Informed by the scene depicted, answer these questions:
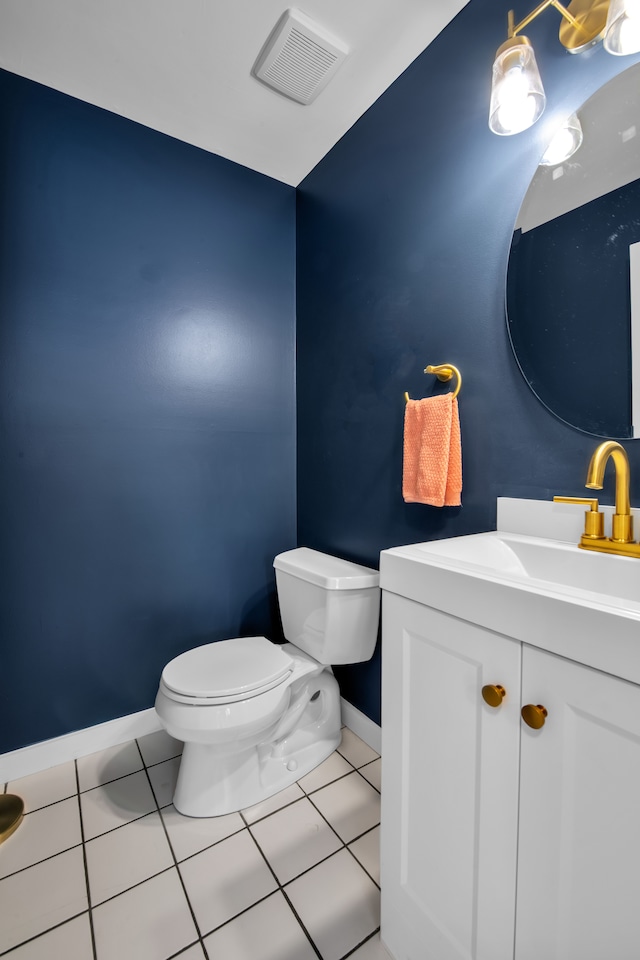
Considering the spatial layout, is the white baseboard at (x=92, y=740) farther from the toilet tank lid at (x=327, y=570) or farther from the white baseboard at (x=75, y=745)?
the toilet tank lid at (x=327, y=570)

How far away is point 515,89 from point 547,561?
3.57ft

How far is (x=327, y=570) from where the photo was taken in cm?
150

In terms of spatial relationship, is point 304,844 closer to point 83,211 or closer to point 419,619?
point 419,619

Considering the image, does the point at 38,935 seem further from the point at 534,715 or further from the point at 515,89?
the point at 515,89

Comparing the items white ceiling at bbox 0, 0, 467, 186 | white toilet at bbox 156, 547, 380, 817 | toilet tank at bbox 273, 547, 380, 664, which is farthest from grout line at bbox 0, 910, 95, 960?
white ceiling at bbox 0, 0, 467, 186

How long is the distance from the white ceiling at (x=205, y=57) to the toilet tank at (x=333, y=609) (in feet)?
5.53

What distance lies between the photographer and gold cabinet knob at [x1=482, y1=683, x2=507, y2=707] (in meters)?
0.65

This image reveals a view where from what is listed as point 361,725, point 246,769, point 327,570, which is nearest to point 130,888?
point 246,769

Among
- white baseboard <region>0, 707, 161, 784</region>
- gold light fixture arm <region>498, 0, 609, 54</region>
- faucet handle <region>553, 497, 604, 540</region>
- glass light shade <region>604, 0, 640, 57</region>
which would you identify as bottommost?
white baseboard <region>0, 707, 161, 784</region>

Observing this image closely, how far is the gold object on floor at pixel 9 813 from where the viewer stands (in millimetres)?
1237

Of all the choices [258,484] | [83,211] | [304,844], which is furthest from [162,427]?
[304,844]

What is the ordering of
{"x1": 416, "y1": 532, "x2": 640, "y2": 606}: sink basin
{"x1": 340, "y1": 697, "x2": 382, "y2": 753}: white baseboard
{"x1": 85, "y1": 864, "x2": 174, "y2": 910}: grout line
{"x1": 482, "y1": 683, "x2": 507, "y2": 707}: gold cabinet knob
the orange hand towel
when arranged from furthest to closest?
1. {"x1": 340, "y1": 697, "x2": 382, "y2": 753}: white baseboard
2. the orange hand towel
3. {"x1": 85, "y1": 864, "x2": 174, "y2": 910}: grout line
4. {"x1": 416, "y1": 532, "x2": 640, "y2": 606}: sink basin
5. {"x1": 482, "y1": 683, "x2": 507, "y2": 707}: gold cabinet knob

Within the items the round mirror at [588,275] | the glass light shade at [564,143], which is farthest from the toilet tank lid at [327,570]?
the glass light shade at [564,143]

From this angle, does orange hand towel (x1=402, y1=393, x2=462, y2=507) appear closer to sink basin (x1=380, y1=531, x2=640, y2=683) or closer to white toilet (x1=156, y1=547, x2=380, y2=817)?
sink basin (x1=380, y1=531, x2=640, y2=683)
